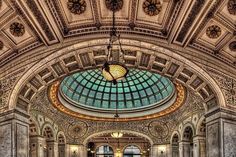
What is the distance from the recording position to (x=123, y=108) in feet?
93.4

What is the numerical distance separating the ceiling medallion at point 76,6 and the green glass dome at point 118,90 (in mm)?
13171

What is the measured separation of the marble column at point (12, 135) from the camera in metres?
13.5

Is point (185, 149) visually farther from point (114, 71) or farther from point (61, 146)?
point (114, 71)

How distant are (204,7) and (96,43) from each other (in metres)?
4.39

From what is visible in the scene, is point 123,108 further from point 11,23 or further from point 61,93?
point 11,23

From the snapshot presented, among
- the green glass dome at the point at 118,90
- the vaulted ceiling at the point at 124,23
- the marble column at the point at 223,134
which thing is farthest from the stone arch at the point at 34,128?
the marble column at the point at 223,134

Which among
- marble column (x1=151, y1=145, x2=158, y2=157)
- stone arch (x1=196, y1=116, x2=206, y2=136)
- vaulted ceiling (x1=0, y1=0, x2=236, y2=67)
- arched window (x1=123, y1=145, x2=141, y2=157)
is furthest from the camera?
arched window (x1=123, y1=145, x2=141, y2=157)

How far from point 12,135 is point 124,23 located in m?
6.00

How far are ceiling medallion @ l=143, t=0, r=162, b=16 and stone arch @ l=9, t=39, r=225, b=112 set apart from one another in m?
1.63

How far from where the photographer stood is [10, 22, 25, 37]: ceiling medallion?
40.6 feet

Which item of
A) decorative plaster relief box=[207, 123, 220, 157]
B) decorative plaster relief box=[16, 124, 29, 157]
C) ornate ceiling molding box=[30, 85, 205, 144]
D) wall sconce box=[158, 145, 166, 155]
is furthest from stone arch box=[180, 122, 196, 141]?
decorative plaster relief box=[16, 124, 29, 157]

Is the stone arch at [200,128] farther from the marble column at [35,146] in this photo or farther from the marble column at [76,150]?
the marble column at [76,150]

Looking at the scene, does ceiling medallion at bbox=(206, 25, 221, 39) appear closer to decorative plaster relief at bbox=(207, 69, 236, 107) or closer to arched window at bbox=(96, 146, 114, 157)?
decorative plaster relief at bbox=(207, 69, 236, 107)

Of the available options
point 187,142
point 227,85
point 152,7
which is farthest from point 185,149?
point 152,7
